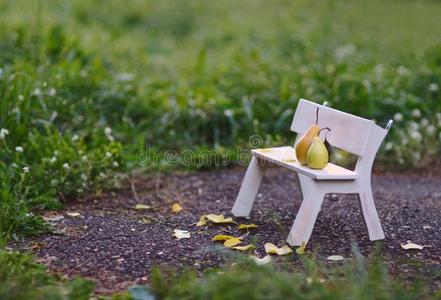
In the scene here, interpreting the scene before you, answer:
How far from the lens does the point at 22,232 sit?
151 inches

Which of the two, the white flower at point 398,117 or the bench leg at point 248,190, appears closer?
the bench leg at point 248,190

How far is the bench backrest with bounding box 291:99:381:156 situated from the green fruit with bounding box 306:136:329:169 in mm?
163

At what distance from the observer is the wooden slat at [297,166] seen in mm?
3566

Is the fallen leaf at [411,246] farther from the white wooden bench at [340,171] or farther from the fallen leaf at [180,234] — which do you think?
the fallen leaf at [180,234]

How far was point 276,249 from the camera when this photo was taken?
352cm

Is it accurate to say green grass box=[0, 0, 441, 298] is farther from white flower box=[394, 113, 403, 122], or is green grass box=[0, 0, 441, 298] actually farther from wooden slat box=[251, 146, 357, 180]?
wooden slat box=[251, 146, 357, 180]

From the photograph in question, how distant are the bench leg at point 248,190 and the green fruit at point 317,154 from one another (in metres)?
0.53

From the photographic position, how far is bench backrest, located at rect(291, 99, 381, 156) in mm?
3633

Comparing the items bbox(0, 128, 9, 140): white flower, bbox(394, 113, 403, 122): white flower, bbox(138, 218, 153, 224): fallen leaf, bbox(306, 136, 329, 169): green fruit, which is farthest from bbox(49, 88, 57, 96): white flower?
bbox(394, 113, 403, 122): white flower

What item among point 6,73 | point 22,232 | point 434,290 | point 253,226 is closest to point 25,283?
point 22,232

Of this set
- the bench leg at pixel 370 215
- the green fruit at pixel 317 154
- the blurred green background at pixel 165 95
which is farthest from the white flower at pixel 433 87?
the green fruit at pixel 317 154

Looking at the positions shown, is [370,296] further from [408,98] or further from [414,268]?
[408,98]

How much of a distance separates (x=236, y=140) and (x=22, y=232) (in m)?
2.40

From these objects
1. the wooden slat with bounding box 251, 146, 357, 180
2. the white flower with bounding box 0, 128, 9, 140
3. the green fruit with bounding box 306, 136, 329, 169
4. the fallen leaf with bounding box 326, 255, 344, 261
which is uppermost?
the green fruit with bounding box 306, 136, 329, 169
